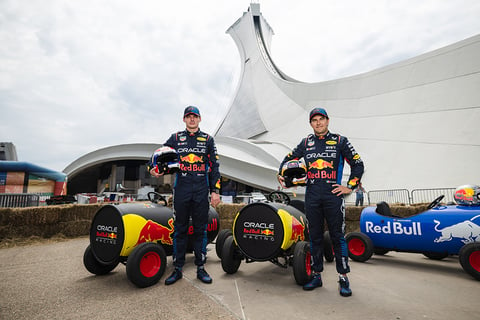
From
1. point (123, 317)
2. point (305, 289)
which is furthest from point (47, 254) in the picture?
point (305, 289)

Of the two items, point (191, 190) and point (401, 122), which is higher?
point (401, 122)

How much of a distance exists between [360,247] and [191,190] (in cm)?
323

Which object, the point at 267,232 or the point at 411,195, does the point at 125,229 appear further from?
the point at 411,195

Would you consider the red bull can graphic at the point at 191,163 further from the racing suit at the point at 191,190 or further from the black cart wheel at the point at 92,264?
the black cart wheel at the point at 92,264

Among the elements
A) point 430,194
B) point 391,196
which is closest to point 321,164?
point 430,194

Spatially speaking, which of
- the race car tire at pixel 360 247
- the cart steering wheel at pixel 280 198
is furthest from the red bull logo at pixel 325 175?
the race car tire at pixel 360 247

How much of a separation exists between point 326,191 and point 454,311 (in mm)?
1524

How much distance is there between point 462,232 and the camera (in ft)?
11.2

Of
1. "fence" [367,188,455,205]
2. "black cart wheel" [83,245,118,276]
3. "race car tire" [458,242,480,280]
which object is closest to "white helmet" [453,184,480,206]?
"race car tire" [458,242,480,280]

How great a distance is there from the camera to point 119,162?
25141mm

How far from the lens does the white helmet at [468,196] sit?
142 inches

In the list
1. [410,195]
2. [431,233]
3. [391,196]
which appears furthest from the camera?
[391,196]

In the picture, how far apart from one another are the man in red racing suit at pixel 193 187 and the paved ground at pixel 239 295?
356 mm

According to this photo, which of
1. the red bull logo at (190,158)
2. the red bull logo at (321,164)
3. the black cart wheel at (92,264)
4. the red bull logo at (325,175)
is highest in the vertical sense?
the red bull logo at (190,158)
